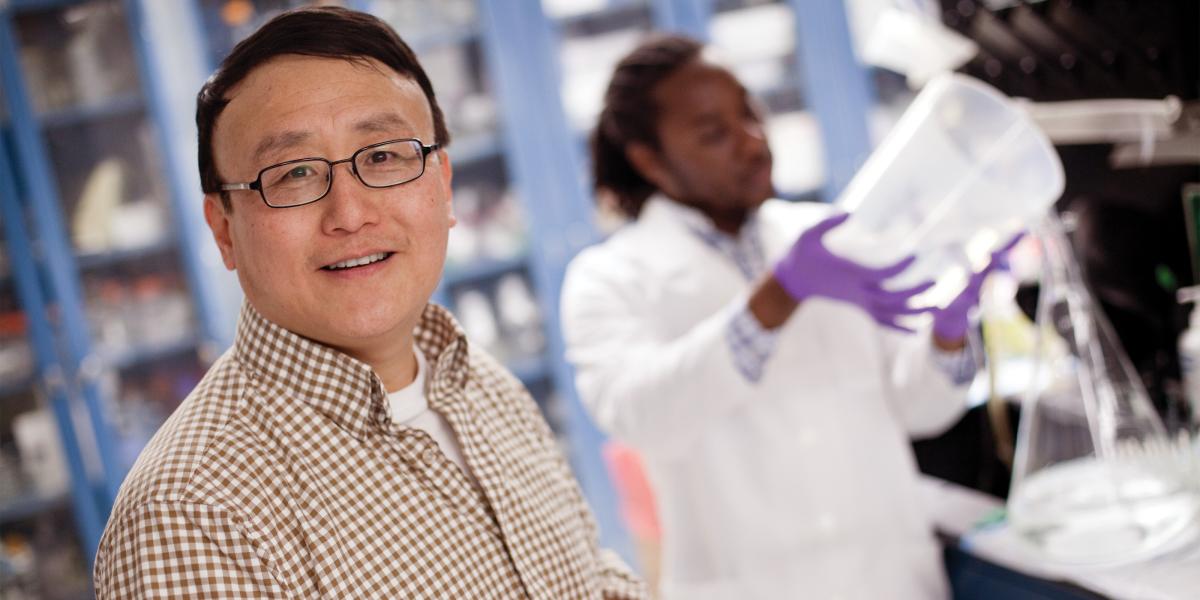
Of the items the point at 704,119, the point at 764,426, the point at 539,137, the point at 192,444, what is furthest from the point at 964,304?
the point at 539,137

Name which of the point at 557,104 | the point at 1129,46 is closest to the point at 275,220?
the point at 1129,46

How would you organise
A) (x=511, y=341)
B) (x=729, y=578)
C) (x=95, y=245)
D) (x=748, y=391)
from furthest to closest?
(x=511, y=341) < (x=95, y=245) < (x=729, y=578) < (x=748, y=391)

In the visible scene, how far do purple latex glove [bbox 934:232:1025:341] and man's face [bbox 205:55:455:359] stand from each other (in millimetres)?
787

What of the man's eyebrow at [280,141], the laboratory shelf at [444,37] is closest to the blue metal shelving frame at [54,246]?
the laboratory shelf at [444,37]

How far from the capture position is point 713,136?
57.5 inches

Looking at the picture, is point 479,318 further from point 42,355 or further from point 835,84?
point 835,84

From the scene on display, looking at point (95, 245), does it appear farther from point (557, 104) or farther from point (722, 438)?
point (722, 438)

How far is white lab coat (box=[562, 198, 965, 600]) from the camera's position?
1439 mm

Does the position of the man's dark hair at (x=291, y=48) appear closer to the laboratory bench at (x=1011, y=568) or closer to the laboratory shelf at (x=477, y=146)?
the laboratory bench at (x=1011, y=568)

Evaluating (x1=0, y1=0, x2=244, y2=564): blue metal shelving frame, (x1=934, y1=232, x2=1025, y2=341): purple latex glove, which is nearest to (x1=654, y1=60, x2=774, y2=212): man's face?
(x1=934, y1=232, x2=1025, y2=341): purple latex glove

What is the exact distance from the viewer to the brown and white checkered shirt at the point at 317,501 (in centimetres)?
74

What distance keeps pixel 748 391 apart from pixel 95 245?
8.87 feet

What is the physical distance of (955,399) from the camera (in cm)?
149

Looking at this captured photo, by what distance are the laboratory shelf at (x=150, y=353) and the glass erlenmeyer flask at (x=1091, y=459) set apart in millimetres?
2816
